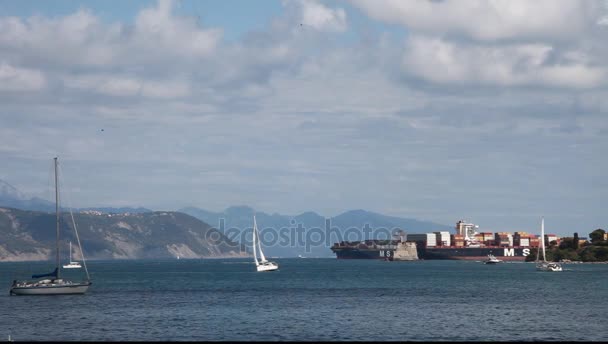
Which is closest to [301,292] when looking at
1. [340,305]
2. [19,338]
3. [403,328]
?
[340,305]

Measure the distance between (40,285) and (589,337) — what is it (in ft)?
222

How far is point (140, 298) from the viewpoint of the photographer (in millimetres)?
108500

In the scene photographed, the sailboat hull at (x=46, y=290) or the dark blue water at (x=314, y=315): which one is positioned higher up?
the sailboat hull at (x=46, y=290)

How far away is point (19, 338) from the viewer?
207ft

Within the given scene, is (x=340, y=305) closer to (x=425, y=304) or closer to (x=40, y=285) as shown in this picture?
(x=425, y=304)

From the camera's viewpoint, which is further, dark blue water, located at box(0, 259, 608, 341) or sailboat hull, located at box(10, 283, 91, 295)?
sailboat hull, located at box(10, 283, 91, 295)

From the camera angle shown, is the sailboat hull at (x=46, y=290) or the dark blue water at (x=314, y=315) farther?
the sailboat hull at (x=46, y=290)

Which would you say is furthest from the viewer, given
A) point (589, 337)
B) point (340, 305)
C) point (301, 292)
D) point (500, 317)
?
point (301, 292)

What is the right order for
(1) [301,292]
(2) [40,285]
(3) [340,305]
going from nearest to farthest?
(3) [340,305], (2) [40,285], (1) [301,292]

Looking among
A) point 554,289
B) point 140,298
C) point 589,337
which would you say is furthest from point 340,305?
point 554,289

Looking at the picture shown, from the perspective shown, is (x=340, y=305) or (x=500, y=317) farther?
(x=340, y=305)

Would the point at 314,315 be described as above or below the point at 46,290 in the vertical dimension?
below

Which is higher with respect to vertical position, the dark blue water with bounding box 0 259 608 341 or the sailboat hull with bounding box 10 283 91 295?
the sailboat hull with bounding box 10 283 91 295

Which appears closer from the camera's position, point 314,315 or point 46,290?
point 314,315
